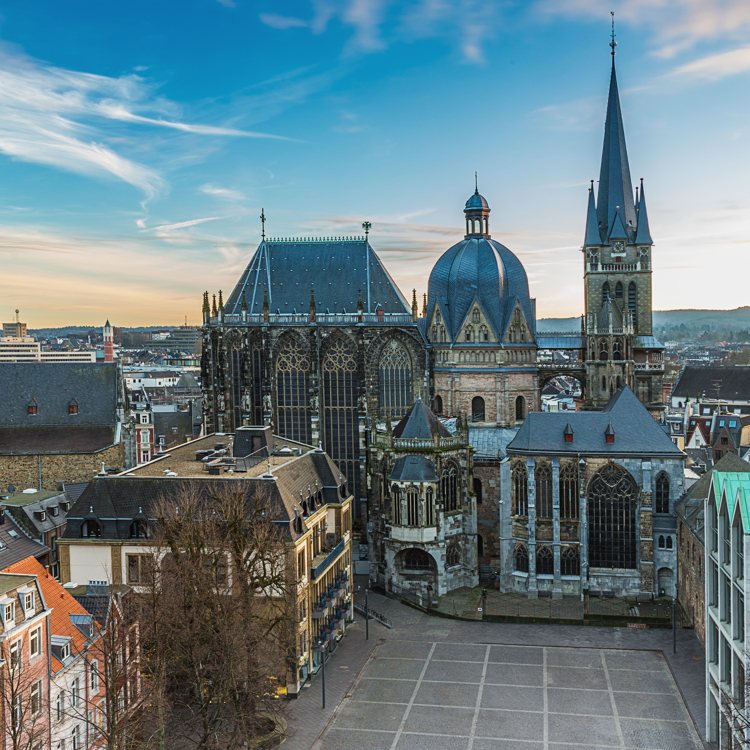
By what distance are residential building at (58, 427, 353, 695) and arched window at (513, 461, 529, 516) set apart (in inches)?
691

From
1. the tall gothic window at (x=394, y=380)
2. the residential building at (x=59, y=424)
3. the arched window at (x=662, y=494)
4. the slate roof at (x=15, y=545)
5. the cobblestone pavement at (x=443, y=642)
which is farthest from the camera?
the tall gothic window at (x=394, y=380)

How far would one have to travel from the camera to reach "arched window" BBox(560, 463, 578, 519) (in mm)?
68562

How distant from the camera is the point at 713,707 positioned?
4306 cm

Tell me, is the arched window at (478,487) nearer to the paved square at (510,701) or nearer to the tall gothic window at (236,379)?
the paved square at (510,701)

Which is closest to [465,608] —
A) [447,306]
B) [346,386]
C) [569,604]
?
[569,604]

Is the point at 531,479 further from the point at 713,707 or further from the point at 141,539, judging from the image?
the point at 141,539

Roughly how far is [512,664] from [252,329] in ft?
136

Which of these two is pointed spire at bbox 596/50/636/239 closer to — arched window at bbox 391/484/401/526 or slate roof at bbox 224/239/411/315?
slate roof at bbox 224/239/411/315

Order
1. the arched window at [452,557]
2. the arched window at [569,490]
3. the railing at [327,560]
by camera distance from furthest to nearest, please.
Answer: the arched window at [452,557] < the arched window at [569,490] < the railing at [327,560]

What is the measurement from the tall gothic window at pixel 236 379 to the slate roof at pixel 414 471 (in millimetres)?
21020

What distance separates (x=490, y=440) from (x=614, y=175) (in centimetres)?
3159

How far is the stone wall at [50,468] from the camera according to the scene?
7875 centimetres

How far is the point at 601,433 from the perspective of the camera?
68.6 m

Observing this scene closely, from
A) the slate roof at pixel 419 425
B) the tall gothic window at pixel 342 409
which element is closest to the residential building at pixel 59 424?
the tall gothic window at pixel 342 409
